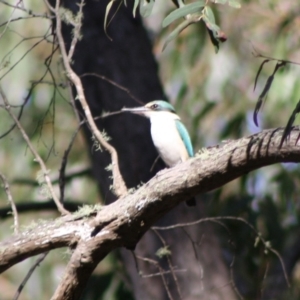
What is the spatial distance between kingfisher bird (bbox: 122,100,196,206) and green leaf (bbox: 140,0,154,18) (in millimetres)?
1845

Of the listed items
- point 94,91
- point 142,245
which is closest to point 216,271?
point 142,245

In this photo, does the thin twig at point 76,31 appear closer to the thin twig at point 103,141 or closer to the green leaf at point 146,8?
the thin twig at point 103,141

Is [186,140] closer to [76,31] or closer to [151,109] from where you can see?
[151,109]

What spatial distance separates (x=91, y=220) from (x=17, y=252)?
0.96ft

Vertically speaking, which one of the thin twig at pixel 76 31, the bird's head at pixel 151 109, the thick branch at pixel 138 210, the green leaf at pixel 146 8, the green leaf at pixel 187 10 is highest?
the thin twig at pixel 76 31

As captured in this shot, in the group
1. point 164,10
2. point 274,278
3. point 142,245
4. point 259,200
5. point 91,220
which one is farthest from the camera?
point 164,10

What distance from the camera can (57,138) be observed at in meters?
6.92

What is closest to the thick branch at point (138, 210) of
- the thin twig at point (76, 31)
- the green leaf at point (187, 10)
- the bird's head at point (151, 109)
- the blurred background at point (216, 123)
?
the green leaf at point (187, 10)

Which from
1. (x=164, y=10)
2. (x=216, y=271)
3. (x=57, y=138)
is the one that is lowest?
(x=216, y=271)

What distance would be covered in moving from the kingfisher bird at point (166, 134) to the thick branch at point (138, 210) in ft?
5.47

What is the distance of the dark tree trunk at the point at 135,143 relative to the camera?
4480 mm

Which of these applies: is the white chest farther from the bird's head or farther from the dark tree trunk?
the dark tree trunk

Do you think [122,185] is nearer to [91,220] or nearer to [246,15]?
[91,220]

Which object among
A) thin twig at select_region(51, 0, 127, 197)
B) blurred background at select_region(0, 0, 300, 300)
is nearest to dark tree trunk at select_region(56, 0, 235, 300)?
blurred background at select_region(0, 0, 300, 300)
